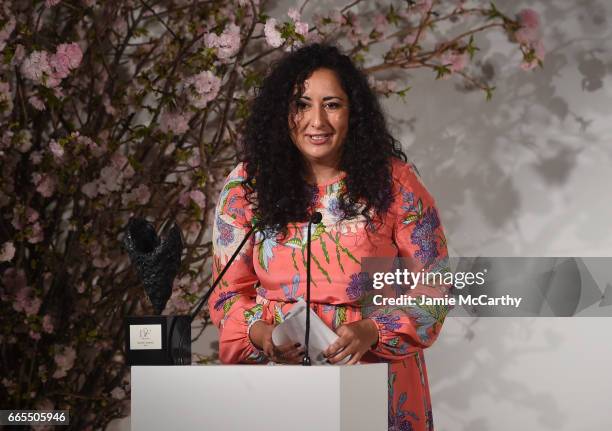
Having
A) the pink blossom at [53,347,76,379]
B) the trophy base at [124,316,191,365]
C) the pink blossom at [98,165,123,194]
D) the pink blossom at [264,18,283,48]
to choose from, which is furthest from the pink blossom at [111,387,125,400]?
the trophy base at [124,316,191,365]

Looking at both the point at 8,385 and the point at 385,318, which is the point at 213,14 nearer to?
the point at 8,385

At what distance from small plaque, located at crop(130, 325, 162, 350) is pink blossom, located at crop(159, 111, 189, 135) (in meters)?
1.62

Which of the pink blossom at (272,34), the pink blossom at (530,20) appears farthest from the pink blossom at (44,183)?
the pink blossom at (530,20)

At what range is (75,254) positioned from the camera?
3.34 m

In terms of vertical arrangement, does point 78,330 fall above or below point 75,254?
below

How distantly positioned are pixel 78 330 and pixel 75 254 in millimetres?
264

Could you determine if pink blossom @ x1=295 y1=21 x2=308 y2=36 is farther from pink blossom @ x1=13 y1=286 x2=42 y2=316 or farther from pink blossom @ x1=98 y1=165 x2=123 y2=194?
pink blossom @ x1=13 y1=286 x2=42 y2=316

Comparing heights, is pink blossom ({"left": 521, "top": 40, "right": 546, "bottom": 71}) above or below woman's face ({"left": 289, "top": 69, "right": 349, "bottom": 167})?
above

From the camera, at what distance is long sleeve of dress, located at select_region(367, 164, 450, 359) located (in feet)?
6.20

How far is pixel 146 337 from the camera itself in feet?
5.73

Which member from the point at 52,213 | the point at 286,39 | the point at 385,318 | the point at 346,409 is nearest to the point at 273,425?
the point at 346,409

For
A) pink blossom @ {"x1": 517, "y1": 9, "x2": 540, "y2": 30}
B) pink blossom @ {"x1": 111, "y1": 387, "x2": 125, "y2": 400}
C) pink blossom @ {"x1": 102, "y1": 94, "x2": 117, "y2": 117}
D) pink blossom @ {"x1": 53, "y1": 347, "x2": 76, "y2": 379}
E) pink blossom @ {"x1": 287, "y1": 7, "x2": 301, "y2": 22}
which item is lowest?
pink blossom @ {"x1": 111, "y1": 387, "x2": 125, "y2": 400}

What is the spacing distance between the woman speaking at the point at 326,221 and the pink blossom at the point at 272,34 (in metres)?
0.96

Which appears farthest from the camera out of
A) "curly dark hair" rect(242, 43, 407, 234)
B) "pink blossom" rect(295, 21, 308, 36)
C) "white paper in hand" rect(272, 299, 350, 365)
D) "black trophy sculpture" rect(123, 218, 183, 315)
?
"pink blossom" rect(295, 21, 308, 36)
